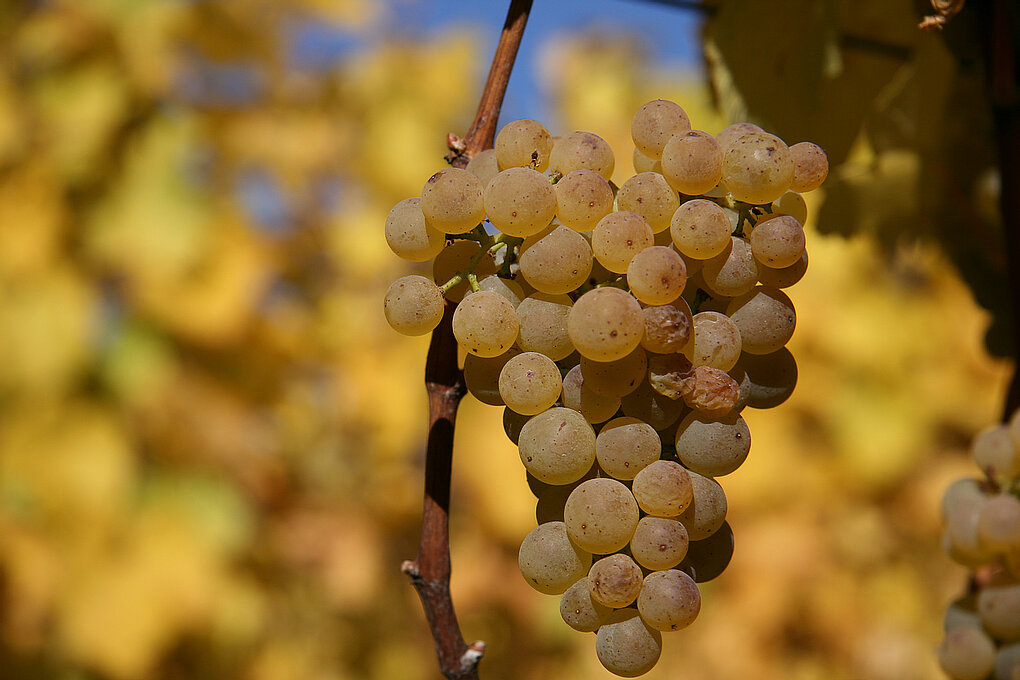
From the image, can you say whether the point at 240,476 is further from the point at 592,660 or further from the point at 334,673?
the point at 592,660

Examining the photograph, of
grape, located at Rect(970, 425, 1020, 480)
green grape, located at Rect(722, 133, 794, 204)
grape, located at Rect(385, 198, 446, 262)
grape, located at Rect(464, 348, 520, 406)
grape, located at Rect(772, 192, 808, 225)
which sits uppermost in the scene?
grape, located at Rect(385, 198, 446, 262)

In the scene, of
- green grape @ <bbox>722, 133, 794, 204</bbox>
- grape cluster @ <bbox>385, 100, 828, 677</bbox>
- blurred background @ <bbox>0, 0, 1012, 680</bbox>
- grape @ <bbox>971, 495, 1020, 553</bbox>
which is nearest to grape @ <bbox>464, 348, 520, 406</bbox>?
grape cluster @ <bbox>385, 100, 828, 677</bbox>

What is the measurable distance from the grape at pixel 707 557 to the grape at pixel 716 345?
0.07 meters

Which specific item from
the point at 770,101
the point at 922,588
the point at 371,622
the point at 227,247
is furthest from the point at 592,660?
the point at 770,101

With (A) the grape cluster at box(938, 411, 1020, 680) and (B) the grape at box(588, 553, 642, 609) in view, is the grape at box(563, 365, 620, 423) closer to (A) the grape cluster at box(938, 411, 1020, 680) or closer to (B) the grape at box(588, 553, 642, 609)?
(B) the grape at box(588, 553, 642, 609)

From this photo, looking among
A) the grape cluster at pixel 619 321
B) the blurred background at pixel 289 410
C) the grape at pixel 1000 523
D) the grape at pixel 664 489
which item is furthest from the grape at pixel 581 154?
the blurred background at pixel 289 410

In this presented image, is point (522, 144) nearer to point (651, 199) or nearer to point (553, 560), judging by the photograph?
point (651, 199)

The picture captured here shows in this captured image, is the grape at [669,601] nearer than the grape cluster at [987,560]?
Yes

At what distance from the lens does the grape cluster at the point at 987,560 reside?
420mm

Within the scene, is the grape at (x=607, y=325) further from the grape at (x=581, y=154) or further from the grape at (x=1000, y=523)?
the grape at (x=1000, y=523)

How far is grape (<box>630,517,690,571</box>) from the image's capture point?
28 centimetres

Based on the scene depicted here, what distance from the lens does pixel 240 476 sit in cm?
199

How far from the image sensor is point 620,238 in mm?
274

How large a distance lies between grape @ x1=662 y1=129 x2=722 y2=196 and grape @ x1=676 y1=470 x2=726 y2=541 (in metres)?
0.10
